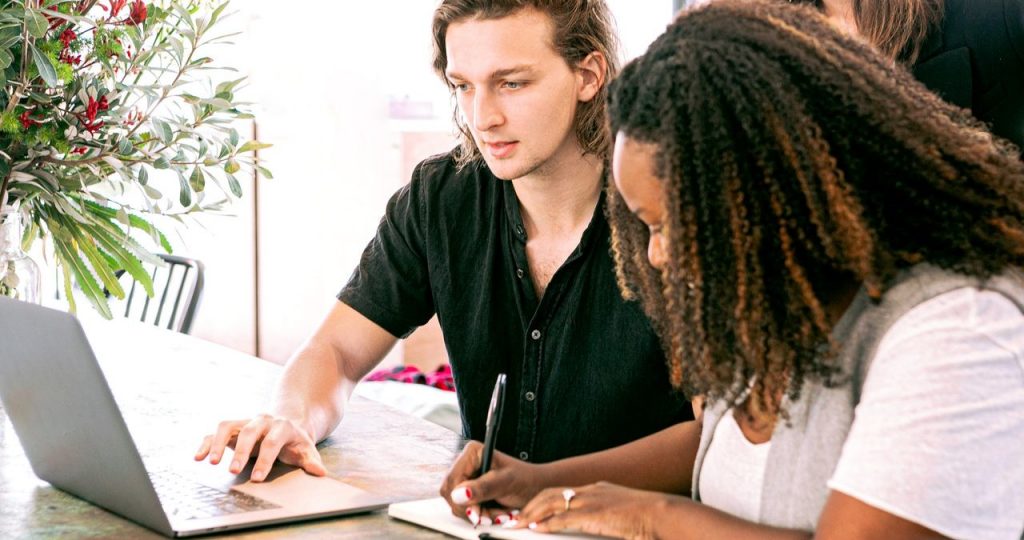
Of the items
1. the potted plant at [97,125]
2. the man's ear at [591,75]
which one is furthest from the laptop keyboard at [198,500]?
the man's ear at [591,75]

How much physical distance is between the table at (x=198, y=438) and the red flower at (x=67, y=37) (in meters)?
0.50

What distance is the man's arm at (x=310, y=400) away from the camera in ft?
4.43

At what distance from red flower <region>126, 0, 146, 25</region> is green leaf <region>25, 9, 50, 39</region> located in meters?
0.15

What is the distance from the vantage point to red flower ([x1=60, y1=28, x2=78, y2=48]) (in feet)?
5.02

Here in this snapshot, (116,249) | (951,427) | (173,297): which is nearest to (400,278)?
(116,249)

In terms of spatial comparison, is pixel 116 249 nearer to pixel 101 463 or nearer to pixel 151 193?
pixel 151 193

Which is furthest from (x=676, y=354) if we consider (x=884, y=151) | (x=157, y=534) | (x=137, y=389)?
(x=137, y=389)

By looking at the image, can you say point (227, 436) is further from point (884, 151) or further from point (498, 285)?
point (884, 151)

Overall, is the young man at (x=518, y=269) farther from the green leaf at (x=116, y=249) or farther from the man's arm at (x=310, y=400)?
the green leaf at (x=116, y=249)

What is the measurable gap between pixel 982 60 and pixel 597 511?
1.08 meters

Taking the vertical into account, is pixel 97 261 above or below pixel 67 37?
below

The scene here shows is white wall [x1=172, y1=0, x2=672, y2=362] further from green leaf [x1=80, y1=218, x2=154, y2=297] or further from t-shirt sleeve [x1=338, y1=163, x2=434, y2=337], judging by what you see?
green leaf [x1=80, y1=218, x2=154, y2=297]

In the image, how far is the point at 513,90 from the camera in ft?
5.37

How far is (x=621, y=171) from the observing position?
102cm
